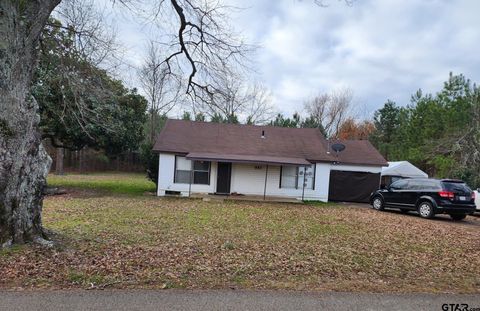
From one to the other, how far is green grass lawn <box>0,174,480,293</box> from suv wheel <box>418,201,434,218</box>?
9.95 feet

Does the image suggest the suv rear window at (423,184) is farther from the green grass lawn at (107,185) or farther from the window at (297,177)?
the green grass lawn at (107,185)

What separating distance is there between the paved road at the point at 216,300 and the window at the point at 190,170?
15544 mm

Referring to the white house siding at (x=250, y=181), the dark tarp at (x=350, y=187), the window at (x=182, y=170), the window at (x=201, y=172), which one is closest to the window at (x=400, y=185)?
the white house siding at (x=250, y=181)

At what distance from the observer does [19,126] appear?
19.2 ft

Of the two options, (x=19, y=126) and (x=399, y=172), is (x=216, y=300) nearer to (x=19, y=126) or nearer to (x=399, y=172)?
(x=19, y=126)

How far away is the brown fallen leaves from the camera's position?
195 inches

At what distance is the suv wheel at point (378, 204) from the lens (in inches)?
688

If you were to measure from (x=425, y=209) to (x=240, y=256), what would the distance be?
37.1ft

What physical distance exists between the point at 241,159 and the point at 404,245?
1127 cm

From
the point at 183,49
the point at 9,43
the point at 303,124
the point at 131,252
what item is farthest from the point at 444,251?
the point at 303,124

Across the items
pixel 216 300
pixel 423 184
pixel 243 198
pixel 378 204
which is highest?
pixel 423 184

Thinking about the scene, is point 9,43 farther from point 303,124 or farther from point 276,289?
point 303,124

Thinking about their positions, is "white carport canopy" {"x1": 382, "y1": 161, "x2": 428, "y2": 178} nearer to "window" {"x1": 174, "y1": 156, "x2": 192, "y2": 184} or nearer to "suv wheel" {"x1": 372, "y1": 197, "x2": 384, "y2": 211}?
"suv wheel" {"x1": 372, "y1": 197, "x2": 384, "y2": 211}

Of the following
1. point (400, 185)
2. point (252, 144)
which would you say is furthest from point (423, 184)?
point (252, 144)
